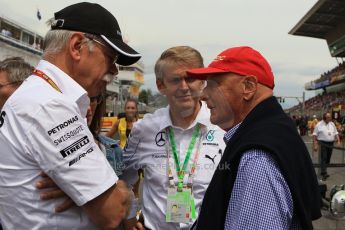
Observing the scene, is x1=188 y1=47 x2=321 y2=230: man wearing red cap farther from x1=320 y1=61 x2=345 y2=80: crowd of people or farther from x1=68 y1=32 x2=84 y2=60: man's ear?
x1=320 y1=61 x2=345 y2=80: crowd of people

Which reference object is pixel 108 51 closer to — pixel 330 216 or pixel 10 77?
pixel 10 77

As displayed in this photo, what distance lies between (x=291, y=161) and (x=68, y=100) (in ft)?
2.86

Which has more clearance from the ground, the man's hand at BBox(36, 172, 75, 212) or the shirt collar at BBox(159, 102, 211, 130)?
the shirt collar at BBox(159, 102, 211, 130)

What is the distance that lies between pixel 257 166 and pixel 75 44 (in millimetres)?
897

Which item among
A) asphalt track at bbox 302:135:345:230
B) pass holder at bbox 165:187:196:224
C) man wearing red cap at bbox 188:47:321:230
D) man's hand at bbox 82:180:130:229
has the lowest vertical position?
asphalt track at bbox 302:135:345:230

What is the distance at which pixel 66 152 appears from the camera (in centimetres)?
145

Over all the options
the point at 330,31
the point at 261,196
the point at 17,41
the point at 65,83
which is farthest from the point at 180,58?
the point at 330,31

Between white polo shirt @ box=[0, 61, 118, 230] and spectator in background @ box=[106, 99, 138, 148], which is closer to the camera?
white polo shirt @ box=[0, 61, 118, 230]

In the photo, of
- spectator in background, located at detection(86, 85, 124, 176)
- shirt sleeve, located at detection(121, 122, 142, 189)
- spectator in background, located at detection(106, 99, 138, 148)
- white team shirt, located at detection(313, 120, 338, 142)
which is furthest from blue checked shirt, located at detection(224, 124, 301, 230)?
white team shirt, located at detection(313, 120, 338, 142)

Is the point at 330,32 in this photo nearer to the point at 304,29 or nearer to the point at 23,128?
the point at 304,29

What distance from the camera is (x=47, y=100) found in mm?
1462

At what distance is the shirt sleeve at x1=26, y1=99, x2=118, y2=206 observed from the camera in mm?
1439

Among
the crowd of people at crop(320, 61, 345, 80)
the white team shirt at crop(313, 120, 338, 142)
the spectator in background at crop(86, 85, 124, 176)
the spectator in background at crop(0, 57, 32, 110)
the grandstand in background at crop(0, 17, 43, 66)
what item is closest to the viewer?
the spectator in background at crop(86, 85, 124, 176)

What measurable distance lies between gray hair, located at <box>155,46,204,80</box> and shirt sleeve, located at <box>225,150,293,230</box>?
138 centimetres
